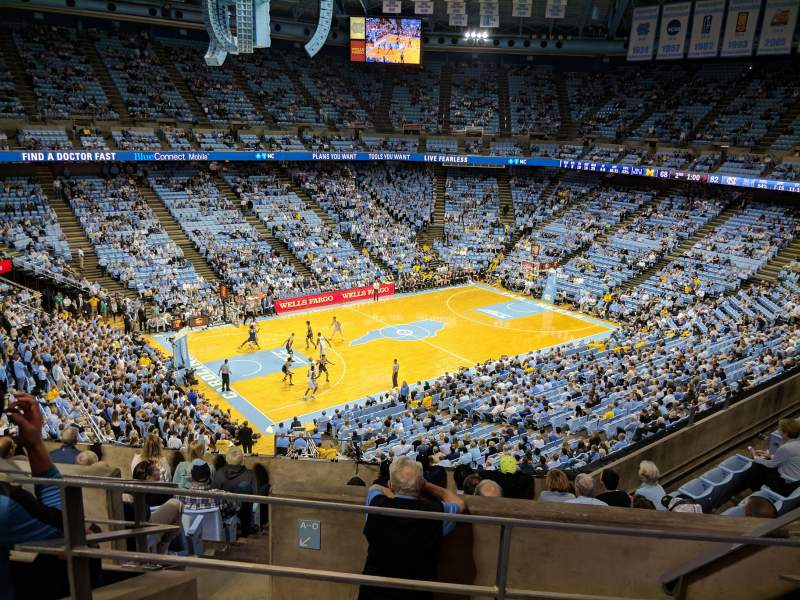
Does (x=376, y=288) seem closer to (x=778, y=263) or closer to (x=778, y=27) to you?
(x=778, y=263)

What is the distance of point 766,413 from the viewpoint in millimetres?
12906

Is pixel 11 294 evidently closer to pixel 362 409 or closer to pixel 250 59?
pixel 362 409

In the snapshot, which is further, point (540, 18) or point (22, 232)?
point (540, 18)

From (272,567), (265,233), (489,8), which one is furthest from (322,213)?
(272,567)

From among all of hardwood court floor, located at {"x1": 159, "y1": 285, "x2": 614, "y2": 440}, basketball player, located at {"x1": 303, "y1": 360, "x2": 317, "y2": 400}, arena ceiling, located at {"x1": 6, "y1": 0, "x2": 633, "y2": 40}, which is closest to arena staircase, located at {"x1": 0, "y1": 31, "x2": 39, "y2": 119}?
arena ceiling, located at {"x1": 6, "y1": 0, "x2": 633, "y2": 40}

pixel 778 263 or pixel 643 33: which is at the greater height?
pixel 643 33

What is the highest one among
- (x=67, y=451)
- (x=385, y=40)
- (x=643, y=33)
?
(x=643, y=33)

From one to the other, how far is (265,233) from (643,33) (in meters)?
31.1

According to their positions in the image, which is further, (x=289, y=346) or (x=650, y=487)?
(x=289, y=346)

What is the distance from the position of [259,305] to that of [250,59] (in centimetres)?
2617

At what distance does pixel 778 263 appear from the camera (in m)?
33.2

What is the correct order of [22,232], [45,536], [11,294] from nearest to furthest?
[45,536] < [11,294] < [22,232]

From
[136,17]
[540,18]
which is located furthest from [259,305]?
[540,18]

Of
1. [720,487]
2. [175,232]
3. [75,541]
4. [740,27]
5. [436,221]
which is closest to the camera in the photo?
[75,541]
